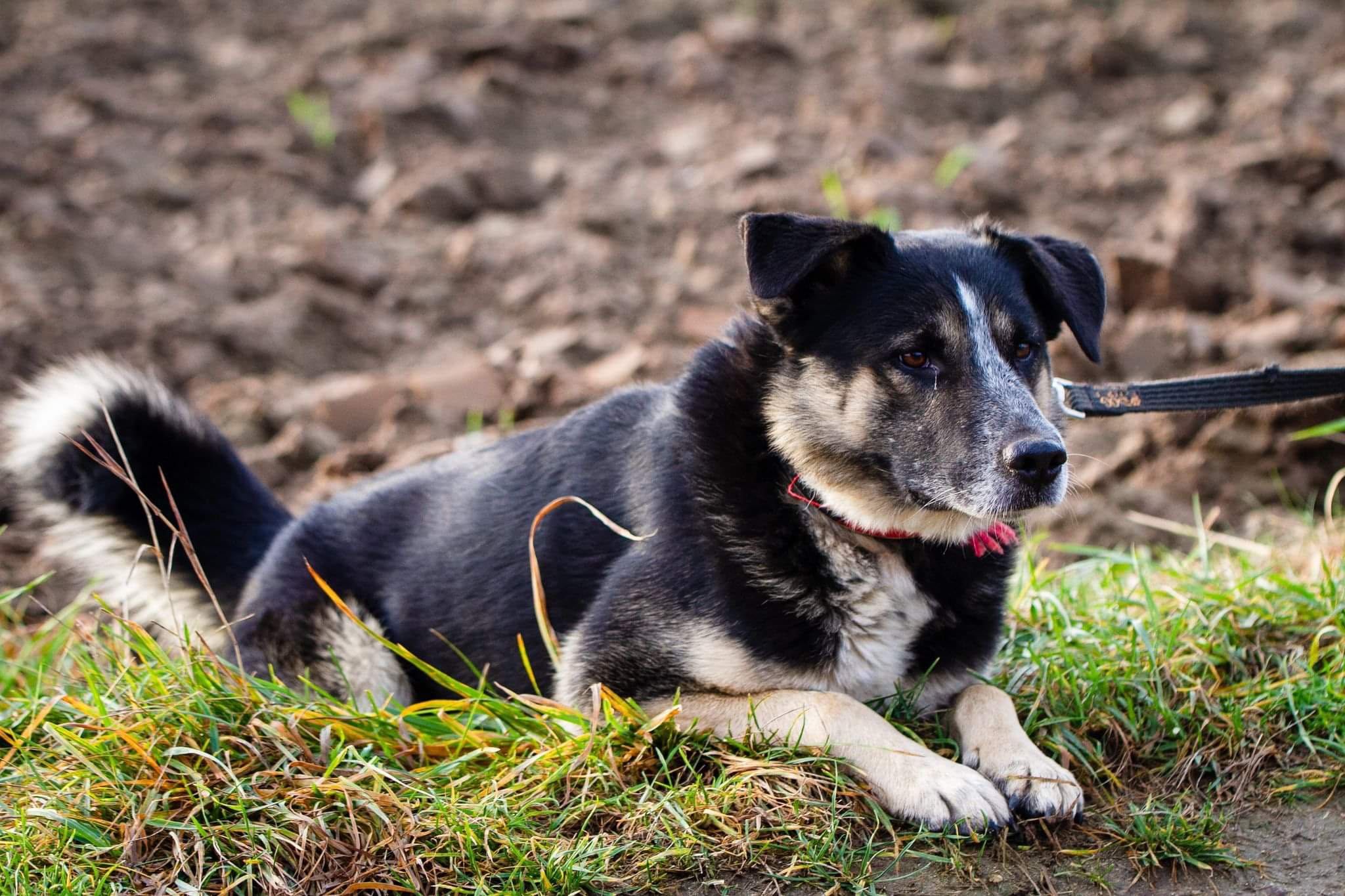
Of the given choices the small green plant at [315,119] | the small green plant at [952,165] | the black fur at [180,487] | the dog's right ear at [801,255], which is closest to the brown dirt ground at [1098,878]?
the dog's right ear at [801,255]

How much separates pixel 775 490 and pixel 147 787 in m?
1.77

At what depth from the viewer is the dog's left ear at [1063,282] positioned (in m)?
3.58

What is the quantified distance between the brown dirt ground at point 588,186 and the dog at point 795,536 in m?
1.80

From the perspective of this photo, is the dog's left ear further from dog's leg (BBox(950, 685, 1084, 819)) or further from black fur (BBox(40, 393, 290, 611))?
black fur (BBox(40, 393, 290, 611))

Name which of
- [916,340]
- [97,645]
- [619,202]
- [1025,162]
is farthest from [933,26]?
[97,645]

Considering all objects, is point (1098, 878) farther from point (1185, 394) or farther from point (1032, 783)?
point (1185, 394)

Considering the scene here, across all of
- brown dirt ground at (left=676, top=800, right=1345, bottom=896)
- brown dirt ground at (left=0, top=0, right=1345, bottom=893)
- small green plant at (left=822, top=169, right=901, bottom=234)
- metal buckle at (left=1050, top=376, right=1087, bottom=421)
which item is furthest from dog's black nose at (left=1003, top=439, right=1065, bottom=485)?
small green plant at (left=822, top=169, right=901, bottom=234)

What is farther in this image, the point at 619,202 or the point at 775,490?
the point at 619,202

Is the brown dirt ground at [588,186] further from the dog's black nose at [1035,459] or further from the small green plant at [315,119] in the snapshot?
the dog's black nose at [1035,459]

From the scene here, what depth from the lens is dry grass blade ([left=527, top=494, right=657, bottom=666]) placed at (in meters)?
3.44

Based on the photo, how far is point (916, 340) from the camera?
3.34m

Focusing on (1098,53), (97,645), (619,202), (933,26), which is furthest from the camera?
(933,26)

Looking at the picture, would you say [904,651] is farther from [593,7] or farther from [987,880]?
[593,7]

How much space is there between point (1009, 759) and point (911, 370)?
3.39ft
